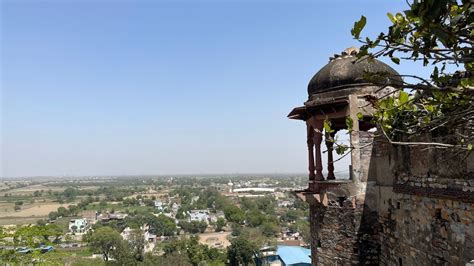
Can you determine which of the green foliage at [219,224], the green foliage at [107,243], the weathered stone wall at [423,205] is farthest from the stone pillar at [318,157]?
the green foliage at [219,224]

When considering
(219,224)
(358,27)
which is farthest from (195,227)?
(358,27)

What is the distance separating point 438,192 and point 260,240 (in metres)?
50.1

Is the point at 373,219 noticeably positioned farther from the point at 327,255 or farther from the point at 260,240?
the point at 260,240

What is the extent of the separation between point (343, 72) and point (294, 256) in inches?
1240

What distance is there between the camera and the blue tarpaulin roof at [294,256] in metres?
33.5

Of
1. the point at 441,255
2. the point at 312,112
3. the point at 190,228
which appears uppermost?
the point at 312,112

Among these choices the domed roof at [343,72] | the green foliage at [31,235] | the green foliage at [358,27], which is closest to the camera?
the green foliage at [358,27]

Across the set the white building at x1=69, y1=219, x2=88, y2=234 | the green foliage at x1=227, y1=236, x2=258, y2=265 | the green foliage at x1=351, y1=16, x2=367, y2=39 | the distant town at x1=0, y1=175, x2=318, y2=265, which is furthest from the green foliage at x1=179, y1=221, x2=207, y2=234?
the green foliage at x1=351, y1=16, x2=367, y2=39

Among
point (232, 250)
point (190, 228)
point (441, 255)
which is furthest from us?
point (190, 228)

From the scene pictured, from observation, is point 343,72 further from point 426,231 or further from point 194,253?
point 194,253

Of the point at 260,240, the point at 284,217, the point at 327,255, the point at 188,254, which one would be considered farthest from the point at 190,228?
the point at 327,255

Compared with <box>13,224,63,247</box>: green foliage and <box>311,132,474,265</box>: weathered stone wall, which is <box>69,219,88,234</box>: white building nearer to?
<box>13,224,63,247</box>: green foliage

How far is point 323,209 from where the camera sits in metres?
7.28

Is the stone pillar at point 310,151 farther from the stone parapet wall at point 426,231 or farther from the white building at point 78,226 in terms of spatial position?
the white building at point 78,226
